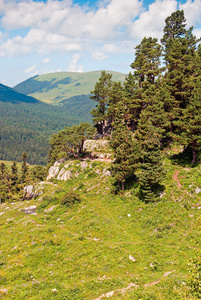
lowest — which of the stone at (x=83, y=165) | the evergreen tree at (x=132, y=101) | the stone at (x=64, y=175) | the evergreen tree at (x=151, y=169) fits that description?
the stone at (x=64, y=175)

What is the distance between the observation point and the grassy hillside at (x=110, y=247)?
57.7 feet

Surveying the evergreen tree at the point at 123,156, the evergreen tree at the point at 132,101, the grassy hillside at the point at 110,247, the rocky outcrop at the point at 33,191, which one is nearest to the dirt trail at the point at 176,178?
the grassy hillside at the point at 110,247

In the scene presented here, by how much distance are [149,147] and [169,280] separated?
20585 mm

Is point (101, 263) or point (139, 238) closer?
A: point (101, 263)

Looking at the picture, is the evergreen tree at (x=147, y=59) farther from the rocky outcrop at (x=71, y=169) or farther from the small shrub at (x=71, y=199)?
the small shrub at (x=71, y=199)

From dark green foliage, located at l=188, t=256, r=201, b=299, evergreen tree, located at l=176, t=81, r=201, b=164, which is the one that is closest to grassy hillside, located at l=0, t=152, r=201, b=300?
dark green foliage, located at l=188, t=256, r=201, b=299

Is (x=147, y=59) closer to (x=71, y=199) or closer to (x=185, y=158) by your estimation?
(x=185, y=158)

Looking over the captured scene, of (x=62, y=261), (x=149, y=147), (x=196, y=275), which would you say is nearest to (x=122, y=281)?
(x=62, y=261)

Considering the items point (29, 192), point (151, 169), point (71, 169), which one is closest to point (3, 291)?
point (151, 169)

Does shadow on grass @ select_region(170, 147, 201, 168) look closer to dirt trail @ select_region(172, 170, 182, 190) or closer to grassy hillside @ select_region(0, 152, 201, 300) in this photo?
grassy hillside @ select_region(0, 152, 201, 300)

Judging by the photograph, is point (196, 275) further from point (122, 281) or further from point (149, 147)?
point (149, 147)

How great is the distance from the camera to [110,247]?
2423 cm

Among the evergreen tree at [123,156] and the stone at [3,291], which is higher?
the evergreen tree at [123,156]

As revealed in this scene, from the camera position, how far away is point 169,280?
16703mm
